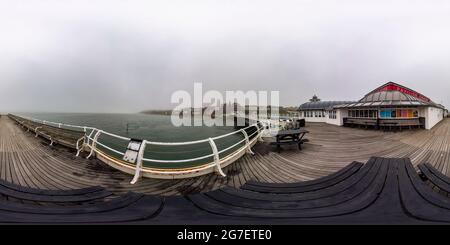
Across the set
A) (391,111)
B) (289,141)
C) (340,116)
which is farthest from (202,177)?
(340,116)

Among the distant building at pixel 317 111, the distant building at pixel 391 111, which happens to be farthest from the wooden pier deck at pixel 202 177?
the distant building at pixel 317 111

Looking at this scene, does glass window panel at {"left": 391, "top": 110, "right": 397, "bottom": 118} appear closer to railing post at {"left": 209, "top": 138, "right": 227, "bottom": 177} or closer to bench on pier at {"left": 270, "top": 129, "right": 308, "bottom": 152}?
bench on pier at {"left": 270, "top": 129, "right": 308, "bottom": 152}

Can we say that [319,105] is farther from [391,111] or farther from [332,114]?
[391,111]

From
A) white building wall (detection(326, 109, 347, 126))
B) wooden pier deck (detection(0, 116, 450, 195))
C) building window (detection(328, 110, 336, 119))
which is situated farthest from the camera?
building window (detection(328, 110, 336, 119))

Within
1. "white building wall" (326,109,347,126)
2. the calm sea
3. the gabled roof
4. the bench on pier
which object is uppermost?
the gabled roof

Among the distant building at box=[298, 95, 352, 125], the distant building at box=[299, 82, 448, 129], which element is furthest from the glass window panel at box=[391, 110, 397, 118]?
the distant building at box=[298, 95, 352, 125]

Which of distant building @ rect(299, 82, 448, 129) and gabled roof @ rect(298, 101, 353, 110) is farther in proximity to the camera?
gabled roof @ rect(298, 101, 353, 110)

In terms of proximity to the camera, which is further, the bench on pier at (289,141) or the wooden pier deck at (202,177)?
the bench on pier at (289,141)

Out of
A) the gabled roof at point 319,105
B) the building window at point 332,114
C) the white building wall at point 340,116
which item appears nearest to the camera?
the white building wall at point 340,116

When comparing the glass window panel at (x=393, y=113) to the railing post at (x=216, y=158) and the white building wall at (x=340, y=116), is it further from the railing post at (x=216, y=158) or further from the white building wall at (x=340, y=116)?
the railing post at (x=216, y=158)

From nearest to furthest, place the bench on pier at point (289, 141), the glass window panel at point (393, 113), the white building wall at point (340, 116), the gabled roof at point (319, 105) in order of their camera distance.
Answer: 1. the bench on pier at point (289, 141)
2. the glass window panel at point (393, 113)
3. the white building wall at point (340, 116)
4. the gabled roof at point (319, 105)

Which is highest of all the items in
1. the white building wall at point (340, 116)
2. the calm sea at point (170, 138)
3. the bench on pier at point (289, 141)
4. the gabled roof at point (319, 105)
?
the gabled roof at point (319, 105)
